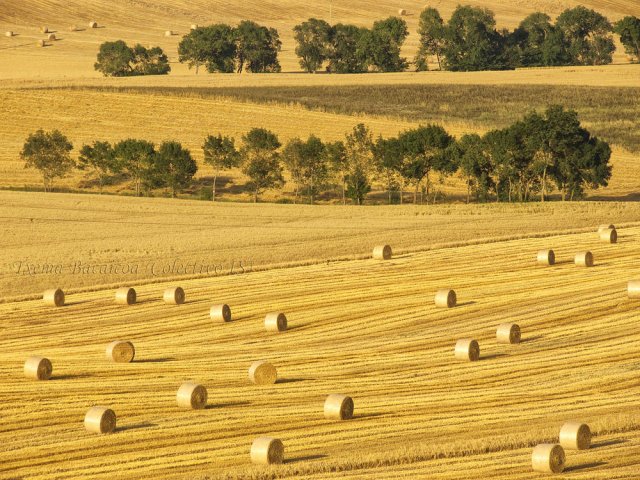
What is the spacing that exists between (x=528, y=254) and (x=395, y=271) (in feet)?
18.8

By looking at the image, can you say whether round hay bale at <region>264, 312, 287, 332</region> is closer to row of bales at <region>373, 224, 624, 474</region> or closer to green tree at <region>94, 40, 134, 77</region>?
row of bales at <region>373, 224, 624, 474</region>

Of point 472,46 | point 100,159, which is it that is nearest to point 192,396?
point 100,159

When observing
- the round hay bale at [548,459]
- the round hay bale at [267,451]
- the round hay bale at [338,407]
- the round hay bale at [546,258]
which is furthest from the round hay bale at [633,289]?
the round hay bale at [267,451]

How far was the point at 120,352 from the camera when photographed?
31.5 meters

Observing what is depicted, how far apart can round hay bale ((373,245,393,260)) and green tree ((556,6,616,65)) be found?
342ft

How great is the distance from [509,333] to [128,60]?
101 m

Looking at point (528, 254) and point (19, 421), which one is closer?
point (19, 421)

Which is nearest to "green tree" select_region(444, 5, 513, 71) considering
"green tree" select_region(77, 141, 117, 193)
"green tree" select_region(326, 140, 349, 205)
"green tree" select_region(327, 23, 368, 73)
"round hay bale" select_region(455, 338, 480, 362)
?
"green tree" select_region(327, 23, 368, 73)

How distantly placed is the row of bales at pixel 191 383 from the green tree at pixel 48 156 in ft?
116

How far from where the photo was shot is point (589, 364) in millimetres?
30906

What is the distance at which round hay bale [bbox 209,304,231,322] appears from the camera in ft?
122

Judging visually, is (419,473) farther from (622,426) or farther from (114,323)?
(114,323)

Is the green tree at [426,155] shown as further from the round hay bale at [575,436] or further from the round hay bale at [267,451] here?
the round hay bale at [267,451]

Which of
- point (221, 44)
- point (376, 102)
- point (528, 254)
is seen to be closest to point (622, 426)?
point (528, 254)
